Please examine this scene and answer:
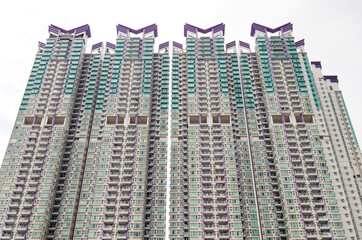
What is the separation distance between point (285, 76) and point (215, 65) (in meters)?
20.6

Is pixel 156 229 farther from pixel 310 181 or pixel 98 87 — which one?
pixel 98 87

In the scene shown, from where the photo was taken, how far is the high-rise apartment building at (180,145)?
7275 centimetres

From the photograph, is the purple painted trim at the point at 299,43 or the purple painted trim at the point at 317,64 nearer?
the purple painted trim at the point at 299,43

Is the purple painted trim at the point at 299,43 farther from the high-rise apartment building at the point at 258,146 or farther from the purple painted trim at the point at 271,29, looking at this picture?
the purple painted trim at the point at 271,29

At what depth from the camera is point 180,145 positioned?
87250 millimetres

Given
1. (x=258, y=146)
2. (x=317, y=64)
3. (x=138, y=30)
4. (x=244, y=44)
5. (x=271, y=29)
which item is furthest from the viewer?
(x=317, y=64)

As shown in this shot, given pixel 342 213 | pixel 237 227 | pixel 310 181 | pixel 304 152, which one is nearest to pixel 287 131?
pixel 304 152

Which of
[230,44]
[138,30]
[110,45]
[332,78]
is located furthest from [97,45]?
[332,78]

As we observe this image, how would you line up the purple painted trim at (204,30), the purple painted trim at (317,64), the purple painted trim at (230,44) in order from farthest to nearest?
the purple painted trim at (317,64) → the purple painted trim at (230,44) → the purple painted trim at (204,30)

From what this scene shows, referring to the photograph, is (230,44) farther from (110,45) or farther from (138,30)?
(110,45)

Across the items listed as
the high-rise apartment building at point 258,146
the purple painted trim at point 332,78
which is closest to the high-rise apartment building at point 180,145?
the high-rise apartment building at point 258,146

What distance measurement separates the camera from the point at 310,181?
7594 cm

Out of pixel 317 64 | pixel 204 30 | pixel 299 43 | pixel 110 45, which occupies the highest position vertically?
pixel 204 30

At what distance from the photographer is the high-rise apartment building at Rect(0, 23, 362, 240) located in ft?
239
